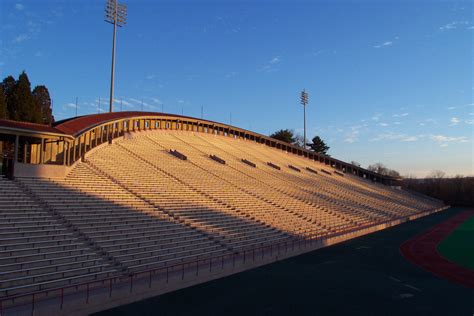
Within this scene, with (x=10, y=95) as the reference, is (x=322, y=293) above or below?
below

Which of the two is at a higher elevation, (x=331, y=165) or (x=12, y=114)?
(x=12, y=114)

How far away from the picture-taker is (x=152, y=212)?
18.4 meters

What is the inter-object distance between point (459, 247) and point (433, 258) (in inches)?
201

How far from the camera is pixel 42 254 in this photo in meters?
12.0

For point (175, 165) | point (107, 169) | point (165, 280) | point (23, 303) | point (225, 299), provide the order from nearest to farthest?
point (23, 303)
point (225, 299)
point (165, 280)
point (107, 169)
point (175, 165)

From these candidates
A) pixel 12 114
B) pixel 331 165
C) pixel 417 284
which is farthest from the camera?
pixel 331 165

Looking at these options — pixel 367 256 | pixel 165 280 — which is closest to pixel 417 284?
pixel 367 256

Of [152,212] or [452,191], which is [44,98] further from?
[452,191]

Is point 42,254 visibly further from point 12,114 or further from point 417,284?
point 12,114

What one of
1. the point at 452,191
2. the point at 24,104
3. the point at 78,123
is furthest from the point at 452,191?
the point at 24,104

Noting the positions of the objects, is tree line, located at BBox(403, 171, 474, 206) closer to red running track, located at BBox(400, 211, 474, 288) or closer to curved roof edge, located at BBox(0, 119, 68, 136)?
red running track, located at BBox(400, 211, 474, 288)

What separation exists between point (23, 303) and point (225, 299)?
5443 millimetres

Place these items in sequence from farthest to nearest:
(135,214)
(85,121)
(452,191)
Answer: (452,191) < (85,121) < (135,214)

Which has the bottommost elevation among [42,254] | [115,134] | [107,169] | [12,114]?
[42,254]
